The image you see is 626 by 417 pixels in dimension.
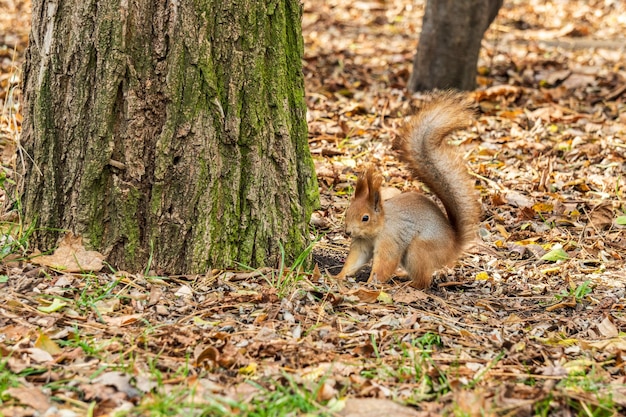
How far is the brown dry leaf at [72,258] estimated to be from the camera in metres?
3.16

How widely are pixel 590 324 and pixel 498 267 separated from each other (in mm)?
832

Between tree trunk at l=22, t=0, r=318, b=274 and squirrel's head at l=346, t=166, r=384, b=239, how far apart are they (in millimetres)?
513

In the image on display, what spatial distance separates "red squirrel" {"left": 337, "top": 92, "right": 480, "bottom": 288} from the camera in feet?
12.2

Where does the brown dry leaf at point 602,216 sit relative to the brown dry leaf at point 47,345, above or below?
above

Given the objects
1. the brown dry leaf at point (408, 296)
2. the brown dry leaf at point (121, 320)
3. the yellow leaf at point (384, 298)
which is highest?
the yellow leaf at point (384, 298)

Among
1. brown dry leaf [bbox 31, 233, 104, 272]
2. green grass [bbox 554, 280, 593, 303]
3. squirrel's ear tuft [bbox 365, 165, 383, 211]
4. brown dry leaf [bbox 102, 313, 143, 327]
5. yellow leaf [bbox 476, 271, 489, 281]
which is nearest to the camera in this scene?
brown dry leaf [bbox 102, 313, 143, 327]

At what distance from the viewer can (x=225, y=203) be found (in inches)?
126

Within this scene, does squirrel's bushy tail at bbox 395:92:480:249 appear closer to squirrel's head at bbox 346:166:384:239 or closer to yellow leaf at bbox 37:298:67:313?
squirrel's head at bbox 346:166:384:239

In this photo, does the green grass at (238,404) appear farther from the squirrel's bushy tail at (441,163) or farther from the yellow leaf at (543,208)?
the yellow leaf at (543,208)

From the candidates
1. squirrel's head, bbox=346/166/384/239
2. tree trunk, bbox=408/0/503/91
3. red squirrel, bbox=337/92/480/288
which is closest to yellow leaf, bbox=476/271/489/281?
red squirrel, bbox=337/92/480/288

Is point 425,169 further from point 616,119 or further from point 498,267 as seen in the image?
point 616,119

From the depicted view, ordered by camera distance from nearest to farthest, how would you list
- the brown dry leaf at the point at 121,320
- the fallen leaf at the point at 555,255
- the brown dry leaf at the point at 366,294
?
the brown dry leaf at the point at 121,320 → the brown dry leaf at the point at 366,294 → the fallen leaf at the point at 555,255

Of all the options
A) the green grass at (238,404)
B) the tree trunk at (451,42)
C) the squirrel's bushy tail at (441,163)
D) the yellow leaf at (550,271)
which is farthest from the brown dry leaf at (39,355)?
the tree trunk at (451,42)

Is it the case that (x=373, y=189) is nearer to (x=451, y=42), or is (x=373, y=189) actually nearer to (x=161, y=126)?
(x=161, y=126)
